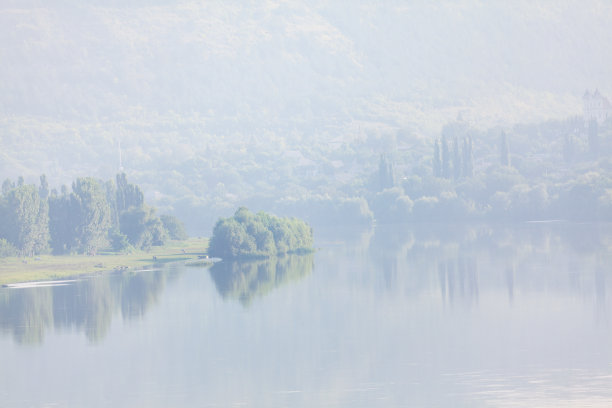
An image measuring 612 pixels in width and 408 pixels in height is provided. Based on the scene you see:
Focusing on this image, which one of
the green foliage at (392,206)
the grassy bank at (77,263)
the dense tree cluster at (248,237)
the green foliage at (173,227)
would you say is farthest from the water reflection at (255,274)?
the green foliage at (392,206)

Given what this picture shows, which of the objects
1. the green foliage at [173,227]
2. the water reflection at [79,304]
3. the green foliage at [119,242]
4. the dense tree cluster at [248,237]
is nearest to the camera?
the water reflection at [79,304]

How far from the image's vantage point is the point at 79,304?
6062 cm

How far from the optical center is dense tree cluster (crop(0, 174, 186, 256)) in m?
88.6

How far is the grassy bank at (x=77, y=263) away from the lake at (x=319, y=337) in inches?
181

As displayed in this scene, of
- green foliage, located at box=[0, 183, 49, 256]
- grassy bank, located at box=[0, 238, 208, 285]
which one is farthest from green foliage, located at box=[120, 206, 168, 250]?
green foliage, located at box=[0, 183, 49, 256]

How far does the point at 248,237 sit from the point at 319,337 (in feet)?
144

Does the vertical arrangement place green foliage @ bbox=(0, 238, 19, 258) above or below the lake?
above

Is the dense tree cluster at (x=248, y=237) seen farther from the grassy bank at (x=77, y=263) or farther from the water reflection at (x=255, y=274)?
the grassy bank at (x=77, y=263)

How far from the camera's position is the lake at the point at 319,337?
120 ft

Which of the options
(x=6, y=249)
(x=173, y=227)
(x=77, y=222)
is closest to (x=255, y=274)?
(x=6, y=249)

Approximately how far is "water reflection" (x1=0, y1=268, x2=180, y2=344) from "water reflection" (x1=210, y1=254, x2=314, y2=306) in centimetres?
436

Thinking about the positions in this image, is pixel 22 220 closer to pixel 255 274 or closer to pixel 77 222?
pixel 77 222

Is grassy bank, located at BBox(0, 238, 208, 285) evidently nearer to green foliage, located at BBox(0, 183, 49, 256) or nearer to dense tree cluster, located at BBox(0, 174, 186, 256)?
dense tree cluster, located at BBox(0, 174, 186, 256)

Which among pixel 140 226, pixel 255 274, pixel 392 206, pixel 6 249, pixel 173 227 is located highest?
pixel 392 206
